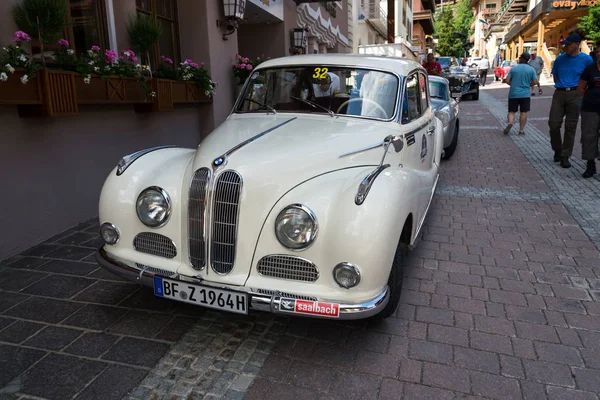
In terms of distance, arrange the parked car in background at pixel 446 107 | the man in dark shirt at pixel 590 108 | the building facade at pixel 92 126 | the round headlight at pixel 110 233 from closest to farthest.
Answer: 1. the round headlight at pixel 110 233
2. the building facade at pixel 92 126
3. the man in dark shirt at pixel 590 108
4. the parked car in background at pixel 446 107

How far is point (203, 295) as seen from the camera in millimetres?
2752

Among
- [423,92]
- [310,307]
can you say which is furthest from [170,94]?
[310,307]

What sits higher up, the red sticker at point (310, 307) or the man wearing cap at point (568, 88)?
the man wearing cap at point (568, 88)

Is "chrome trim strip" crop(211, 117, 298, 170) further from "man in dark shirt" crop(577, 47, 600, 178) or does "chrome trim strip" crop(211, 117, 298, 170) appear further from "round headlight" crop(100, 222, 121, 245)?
"man in dark shirt" crop(577, 47, 600, 178)

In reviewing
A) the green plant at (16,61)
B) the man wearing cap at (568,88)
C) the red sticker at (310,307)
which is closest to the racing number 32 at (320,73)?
the red sticker at (310,307)

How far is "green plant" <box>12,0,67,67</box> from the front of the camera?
13.9ft

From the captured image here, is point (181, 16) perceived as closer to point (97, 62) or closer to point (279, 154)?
point (97, 62)

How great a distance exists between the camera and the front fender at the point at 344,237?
2.56 m

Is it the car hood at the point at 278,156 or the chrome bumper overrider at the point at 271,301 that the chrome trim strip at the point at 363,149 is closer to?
the car hood at the point at 278,156

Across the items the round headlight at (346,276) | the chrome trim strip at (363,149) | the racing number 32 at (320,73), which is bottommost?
the round headlight at (346,276)

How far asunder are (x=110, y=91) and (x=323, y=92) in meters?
2.64

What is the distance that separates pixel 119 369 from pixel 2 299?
1.52 m

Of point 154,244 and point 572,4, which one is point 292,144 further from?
point 572,4

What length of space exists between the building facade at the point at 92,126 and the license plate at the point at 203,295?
2478mm
